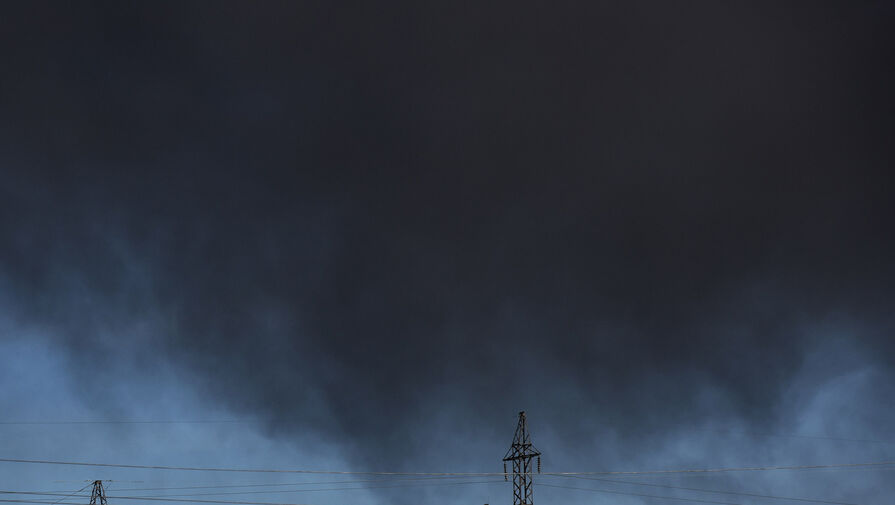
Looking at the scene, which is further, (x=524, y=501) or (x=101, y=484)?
(x=101, y=484)

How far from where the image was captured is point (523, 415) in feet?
249

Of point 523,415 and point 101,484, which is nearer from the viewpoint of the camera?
point 523,415

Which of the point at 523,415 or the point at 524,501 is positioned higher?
the point at 523,415

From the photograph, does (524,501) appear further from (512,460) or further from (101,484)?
(101,484)

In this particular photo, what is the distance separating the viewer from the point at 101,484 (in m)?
94.6

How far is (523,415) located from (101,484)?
5745 centimetres

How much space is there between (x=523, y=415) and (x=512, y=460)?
4659 mm

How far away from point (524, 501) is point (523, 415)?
28.4 ft

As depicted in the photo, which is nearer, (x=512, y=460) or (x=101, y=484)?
(x=512, y=460)

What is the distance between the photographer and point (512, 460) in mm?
74688

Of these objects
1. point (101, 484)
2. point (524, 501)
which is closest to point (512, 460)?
point (524, 501)

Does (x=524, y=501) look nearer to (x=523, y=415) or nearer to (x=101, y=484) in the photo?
(x=523, y=415)

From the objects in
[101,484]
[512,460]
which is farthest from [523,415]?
[101,484]

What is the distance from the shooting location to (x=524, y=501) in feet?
234
